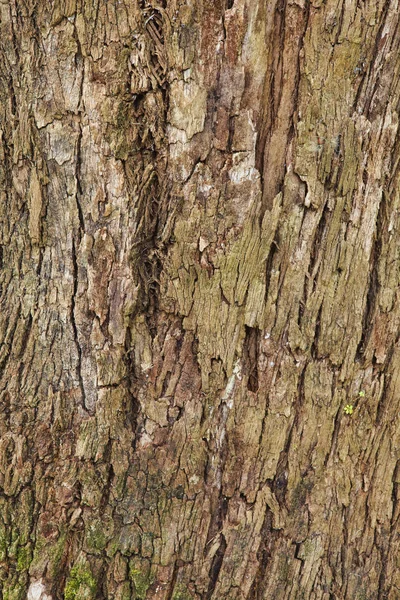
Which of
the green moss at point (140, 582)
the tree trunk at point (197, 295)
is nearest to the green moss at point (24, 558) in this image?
the tree trunk at point (197, 295)

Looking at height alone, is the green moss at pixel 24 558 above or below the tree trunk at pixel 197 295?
below

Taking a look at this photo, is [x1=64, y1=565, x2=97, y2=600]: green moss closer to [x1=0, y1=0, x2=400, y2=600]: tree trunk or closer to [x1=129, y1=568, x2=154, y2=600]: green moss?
[x1=0, y1=0, x2=400, y2=600]: tree trunk

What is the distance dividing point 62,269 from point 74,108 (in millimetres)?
565

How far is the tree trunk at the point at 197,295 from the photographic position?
193 cm

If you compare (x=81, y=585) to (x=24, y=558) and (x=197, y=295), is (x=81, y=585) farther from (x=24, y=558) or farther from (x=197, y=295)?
(x=197, y=295)

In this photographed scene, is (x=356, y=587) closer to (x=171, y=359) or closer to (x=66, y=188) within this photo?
(x=171, y=359)

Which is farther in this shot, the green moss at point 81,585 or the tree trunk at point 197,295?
the green moss at point 81,585

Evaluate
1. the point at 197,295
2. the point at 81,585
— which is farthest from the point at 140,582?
the point at 197,295

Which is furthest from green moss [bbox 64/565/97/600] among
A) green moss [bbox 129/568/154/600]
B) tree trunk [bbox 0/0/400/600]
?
green moss [bbox 129/568/154/600]

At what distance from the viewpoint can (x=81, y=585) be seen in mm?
2104

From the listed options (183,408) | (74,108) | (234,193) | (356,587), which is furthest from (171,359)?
(356,587)

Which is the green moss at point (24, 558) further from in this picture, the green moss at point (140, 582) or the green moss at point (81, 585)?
the green moss at point (140, 582)

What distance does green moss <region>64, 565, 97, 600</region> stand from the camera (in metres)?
2.10

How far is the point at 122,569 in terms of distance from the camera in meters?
2.11
